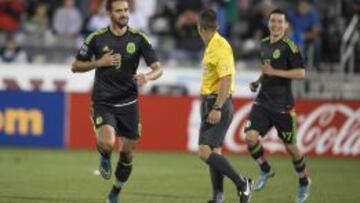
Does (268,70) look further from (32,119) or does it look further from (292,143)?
(32,119)

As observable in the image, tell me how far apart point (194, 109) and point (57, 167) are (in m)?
5.15

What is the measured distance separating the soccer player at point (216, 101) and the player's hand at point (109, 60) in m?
1.07

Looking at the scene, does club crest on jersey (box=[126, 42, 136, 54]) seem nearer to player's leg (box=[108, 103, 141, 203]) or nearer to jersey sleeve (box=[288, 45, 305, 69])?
player's leg (box=[108, 103, 141, 203])

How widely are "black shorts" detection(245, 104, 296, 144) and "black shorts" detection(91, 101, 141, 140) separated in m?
2.63

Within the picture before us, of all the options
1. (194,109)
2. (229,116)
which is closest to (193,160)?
(194,109)

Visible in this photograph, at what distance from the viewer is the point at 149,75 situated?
38.8ft

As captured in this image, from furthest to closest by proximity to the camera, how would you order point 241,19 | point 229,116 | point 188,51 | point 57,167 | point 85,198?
point 241,19, point 188,51, point 57,167, point 85,198, point 229,116

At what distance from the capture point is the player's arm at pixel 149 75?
11539 millimetres

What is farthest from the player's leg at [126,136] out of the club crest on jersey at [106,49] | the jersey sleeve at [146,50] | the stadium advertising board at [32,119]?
the stadium advertising board at [32,119]

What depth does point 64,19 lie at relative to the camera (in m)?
24.7

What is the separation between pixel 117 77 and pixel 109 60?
0.31 meters

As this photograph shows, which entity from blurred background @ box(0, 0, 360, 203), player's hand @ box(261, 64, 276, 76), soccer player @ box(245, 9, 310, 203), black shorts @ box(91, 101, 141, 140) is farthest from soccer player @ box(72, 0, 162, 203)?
blurred background @ box(0, 0, 360, 203)

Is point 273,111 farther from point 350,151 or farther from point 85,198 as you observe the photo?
point 350,151

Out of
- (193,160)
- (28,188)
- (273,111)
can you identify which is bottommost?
(193,160)
